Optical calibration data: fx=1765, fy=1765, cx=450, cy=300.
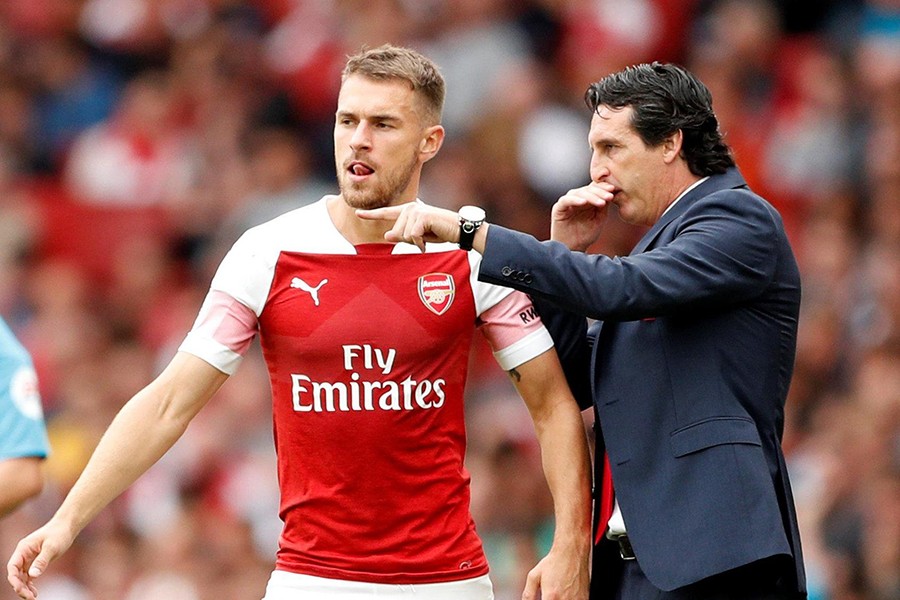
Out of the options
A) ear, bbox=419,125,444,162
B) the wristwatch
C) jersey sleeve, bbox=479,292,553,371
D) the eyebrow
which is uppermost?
the eyebrow

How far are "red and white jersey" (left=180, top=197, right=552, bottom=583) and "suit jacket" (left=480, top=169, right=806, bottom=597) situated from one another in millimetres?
543

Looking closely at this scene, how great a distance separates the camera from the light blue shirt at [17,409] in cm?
583

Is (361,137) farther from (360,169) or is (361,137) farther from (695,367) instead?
(695,367)

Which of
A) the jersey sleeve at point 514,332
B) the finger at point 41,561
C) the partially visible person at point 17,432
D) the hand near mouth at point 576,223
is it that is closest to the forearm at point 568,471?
the jersey sleeve at point 514,332

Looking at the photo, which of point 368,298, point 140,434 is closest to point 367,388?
point 368,298

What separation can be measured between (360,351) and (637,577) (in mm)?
1083

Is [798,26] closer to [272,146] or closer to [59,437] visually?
[272,146]

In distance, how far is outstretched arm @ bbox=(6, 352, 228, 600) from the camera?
17.5ft

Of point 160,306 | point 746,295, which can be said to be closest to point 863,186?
point 160,306

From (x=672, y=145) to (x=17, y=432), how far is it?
2.35 meters

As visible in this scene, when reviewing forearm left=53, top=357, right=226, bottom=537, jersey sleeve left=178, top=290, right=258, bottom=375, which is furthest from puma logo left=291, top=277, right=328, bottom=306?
forearm left=53, top=357, right=226, bottom=537

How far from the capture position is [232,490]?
9734mm

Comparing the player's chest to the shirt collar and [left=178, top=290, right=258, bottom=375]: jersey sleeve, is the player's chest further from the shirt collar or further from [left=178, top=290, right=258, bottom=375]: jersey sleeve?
the shirt collar

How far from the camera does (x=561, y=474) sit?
549cm
